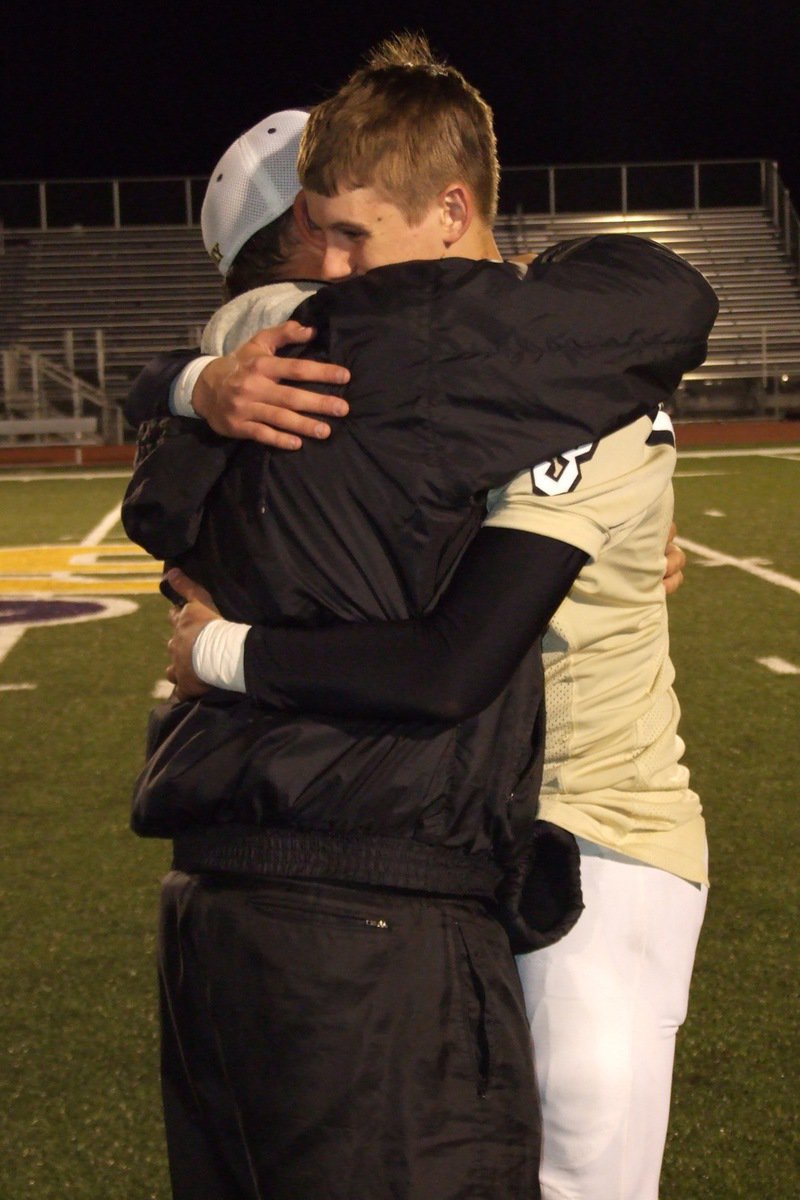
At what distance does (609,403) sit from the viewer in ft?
4.50

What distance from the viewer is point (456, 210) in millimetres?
1435

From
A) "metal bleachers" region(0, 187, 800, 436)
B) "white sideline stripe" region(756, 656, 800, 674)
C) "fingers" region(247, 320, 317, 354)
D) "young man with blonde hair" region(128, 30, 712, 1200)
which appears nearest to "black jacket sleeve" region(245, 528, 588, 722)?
"young man with blonde hair" region(128, 30, 712, 1200)

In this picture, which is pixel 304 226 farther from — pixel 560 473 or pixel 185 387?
pixel 560 473

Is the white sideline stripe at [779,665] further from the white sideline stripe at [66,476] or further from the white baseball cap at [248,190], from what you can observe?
the white sideline stripe at [66,476]

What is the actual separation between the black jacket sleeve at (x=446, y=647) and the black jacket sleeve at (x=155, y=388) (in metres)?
0.37

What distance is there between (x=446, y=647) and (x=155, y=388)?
489mm

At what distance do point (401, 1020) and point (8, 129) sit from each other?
35.7 m

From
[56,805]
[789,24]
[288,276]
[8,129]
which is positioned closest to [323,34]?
[8,129]

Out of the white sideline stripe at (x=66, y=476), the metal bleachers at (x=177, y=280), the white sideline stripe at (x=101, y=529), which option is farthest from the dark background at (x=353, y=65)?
the white sideline stripe at (x=101, y=529)

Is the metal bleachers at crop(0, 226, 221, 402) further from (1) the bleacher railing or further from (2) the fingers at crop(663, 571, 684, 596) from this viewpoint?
(2) the fingers at crop(663, 571, 684, 596)

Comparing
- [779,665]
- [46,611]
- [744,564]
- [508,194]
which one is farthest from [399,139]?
[508,194]

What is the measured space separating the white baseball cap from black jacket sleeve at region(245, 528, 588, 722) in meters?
0.49

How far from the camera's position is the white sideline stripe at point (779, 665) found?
6.15 meters

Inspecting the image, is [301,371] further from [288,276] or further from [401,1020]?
[401,1020]
